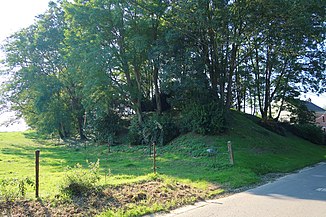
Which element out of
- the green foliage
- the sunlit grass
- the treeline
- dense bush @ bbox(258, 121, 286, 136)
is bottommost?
the sunlit grass

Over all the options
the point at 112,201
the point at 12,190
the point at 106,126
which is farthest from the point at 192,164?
the point at 106,126

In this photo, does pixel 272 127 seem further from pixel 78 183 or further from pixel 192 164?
pixel 78 183

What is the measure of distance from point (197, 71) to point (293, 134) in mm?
19886

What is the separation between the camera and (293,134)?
34375 millimetres

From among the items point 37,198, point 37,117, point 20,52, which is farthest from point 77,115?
point 37,198

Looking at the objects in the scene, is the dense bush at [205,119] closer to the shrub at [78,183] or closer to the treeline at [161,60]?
the treeline at [161,60]

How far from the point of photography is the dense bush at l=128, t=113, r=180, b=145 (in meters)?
22.4

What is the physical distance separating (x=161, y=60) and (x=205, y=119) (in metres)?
5.60

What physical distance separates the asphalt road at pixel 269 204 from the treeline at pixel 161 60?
9.88 metres

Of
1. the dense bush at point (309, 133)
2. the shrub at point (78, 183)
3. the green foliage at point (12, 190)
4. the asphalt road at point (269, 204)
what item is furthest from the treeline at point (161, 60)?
the green foliage at point (12, 190)

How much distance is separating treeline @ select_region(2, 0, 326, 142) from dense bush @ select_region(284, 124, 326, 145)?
4233mm

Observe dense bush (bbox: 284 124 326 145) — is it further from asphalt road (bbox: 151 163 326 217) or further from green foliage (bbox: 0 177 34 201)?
green foliage (bbox: 0 177 34 201)

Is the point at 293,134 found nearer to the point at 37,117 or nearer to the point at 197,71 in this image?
the point at 197,71

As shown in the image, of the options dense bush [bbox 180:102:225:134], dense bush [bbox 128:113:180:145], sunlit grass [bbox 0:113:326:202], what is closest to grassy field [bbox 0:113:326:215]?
sunlit grass [bbox 0:113:326:202]
